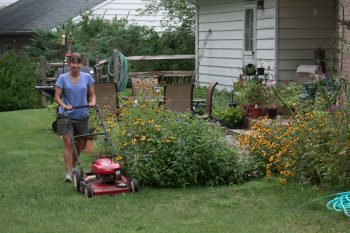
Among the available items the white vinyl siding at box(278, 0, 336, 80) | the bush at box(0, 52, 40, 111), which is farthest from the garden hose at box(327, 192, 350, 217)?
the bush at box(0, 52, 40, 111)

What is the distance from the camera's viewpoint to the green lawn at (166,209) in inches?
234

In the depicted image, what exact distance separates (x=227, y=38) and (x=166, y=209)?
36.4ft

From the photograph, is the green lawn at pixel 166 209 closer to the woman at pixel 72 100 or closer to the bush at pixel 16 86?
the woman at pixel 72 100

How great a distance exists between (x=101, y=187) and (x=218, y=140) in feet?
5.24

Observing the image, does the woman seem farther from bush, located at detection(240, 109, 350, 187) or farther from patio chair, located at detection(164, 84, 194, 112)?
patio chair, located at detection(164, 84, 194, 112)

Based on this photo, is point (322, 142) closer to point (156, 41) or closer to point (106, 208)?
point (106, 208)

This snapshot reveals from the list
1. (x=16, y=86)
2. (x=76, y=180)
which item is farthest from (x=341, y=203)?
(x=16, y=86)

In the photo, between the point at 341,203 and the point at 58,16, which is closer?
the point at 341,203

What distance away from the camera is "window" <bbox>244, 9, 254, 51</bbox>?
15688 mm

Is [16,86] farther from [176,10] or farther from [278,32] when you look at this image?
[278,32]

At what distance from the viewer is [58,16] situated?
1099 inches

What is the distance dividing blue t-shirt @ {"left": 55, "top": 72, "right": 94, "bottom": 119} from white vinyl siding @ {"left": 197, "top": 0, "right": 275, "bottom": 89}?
6.83 meters

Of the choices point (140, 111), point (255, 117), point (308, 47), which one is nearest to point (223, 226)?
point (140, 111)

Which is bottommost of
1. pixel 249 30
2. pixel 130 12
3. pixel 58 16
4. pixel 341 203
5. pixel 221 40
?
pixel 341 203
